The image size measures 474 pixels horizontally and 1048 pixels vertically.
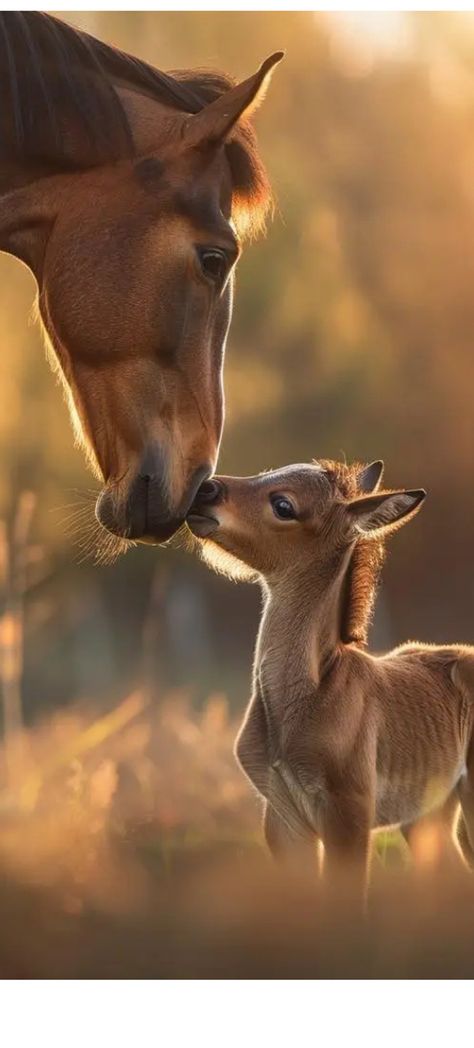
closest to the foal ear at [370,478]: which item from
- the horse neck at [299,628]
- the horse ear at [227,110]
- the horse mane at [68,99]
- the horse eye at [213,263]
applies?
the horse neck at [299,628]

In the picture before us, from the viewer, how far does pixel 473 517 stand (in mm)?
2787

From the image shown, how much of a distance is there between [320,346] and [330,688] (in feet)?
3.16

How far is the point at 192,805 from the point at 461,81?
1744 millimetres

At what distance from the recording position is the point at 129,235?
7.72ft

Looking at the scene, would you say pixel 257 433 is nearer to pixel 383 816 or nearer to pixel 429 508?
pixel 429 508

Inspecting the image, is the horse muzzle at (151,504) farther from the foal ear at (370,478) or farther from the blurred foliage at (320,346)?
the blurred foliage at (320,346)

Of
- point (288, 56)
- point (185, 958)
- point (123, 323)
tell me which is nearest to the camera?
point (123, 323)

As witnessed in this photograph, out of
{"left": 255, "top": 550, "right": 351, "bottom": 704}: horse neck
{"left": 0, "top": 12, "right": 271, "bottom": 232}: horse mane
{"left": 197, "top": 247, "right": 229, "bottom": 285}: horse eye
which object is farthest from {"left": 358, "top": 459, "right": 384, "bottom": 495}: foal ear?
{"left": 0, "top": 12, "right": 271, "bottom": 232}: horse mane

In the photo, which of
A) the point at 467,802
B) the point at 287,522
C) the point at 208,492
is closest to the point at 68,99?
the point at 208,492

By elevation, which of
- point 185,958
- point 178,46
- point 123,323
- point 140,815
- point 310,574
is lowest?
point 185,958

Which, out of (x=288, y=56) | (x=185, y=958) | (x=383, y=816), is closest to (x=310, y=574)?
(x=383, y=816)

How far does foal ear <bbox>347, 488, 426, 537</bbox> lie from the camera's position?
2.23 metres

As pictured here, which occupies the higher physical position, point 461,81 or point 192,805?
point 461,81

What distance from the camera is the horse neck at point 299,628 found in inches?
92.4
